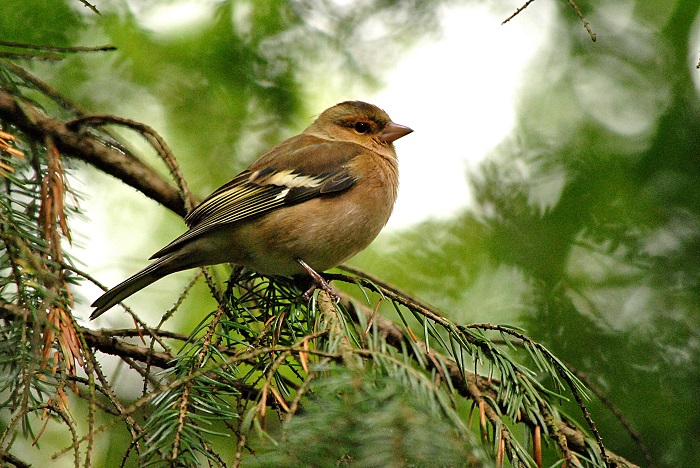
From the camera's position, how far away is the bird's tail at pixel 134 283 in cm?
335

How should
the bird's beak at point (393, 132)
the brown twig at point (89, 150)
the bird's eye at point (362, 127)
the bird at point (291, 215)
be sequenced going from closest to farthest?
the brown twig at point (89, 150) < the bird at point (291, 215) < the bird's beak at point (393, 132) < the bird's eye at point (362, 127)

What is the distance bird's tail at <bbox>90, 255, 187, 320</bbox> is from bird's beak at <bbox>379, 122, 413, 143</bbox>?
1.91 metres

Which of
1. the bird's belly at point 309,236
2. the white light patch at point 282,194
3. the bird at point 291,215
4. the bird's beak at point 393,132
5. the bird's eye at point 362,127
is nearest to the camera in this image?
the bird at point 291,215

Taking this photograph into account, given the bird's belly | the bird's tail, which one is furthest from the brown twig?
the bird's belly

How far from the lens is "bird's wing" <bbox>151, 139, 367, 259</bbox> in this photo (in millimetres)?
3959

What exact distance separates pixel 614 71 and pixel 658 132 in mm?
934

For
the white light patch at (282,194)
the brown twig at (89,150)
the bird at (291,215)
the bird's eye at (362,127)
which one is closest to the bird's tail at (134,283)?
the bird at (291,215)

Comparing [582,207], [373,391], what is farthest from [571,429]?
[582,207]

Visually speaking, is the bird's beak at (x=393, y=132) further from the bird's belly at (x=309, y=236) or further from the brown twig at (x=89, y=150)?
the brown twig at (x=89, y=150)

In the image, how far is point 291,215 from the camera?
162 inches

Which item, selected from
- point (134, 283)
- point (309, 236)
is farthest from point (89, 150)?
point (309, 236)

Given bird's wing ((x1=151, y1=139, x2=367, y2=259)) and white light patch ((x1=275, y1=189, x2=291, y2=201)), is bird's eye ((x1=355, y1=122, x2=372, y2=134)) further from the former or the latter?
white light patch ((x1=275, y1=189, x2=291, y2=201))

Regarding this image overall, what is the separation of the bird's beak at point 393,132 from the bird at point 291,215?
0.22 metres

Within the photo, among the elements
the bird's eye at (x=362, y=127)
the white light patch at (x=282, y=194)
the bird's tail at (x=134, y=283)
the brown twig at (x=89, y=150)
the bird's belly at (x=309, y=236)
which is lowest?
the bird's tail at (x=134, y=283)
